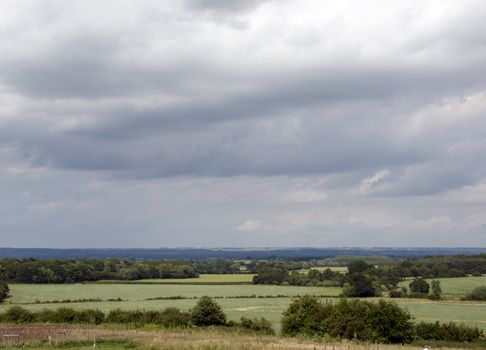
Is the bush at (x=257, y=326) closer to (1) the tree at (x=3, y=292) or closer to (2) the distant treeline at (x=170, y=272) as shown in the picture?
(1) the tree at (x=3, y=292)

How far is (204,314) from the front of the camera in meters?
66.6

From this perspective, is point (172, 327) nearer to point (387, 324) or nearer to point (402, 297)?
point (387, 324)

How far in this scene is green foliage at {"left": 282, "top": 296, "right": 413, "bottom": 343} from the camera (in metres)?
56.4

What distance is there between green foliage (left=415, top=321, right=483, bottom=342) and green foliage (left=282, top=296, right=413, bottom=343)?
294 cm

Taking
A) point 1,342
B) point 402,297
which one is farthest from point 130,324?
point 402,297

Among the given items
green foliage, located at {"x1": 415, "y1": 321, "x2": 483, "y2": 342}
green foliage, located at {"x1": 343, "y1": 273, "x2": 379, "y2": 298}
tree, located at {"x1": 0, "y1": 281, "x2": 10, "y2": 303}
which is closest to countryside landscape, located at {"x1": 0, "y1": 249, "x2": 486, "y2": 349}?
green foliage, located at {"x1": 415, "y1": 321, "x2": 483, "y2": 342}

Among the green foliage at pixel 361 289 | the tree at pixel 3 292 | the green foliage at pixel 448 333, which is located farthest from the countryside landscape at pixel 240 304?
the tree at pixel 3 292

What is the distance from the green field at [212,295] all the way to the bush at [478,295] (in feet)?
27.1

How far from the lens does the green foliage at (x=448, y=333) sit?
57.8m

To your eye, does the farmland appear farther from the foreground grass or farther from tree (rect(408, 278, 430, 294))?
the foreground grass

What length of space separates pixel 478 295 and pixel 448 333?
218ft

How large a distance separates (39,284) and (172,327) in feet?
311

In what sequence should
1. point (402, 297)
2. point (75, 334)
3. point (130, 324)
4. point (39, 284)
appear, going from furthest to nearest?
point (39, 284), point (402, 297), point (130, 324), point (75, 334)

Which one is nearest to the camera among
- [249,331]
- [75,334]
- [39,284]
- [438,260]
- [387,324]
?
[75,334]
